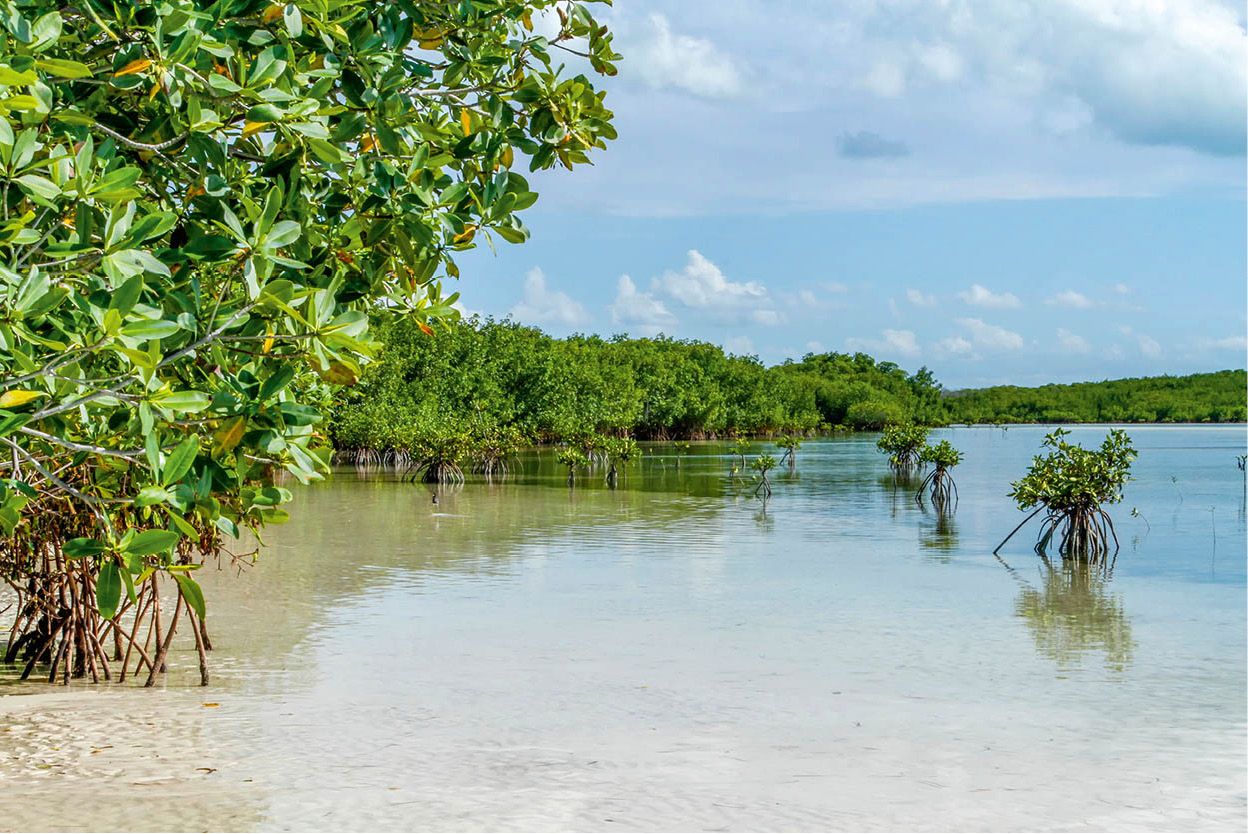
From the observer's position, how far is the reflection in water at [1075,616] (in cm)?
830

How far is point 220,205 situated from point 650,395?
51868 millimetres

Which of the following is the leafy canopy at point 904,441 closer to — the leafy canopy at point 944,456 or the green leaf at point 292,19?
the leafy canopy at point 944,456

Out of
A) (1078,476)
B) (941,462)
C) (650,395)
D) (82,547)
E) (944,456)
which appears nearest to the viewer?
(82,547)

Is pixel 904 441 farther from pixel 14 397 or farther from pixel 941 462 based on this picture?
pixel 14 397

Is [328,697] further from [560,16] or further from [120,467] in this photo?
[560,16]

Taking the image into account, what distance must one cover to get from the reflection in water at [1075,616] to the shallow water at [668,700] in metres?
0.05

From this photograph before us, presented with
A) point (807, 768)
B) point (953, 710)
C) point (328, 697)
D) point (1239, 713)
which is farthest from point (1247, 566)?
point (328, 697)

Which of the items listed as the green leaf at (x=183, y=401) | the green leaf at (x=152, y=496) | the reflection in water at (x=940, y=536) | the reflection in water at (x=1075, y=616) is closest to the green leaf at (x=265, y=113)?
the green leaf at (x=183, y=401)

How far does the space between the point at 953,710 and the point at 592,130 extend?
4.11m

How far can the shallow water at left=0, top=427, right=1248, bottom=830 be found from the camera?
471cm

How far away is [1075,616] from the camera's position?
9.78m

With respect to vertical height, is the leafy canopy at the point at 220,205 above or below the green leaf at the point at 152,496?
above

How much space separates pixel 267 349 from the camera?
3109mm

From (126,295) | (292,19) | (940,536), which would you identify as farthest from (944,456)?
(126,295)
